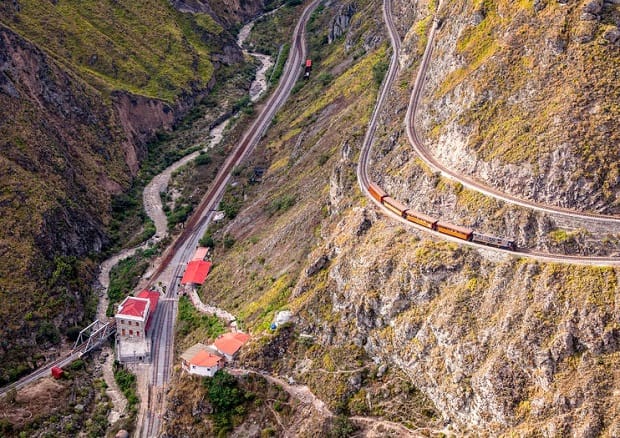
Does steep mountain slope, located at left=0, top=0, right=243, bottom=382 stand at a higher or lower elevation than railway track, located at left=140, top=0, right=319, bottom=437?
higher

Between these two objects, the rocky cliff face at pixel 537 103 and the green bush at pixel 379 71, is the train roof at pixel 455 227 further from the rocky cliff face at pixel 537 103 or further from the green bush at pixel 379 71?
the green bush at pixel 379 71

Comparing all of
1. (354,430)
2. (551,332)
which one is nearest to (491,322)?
(551,332)

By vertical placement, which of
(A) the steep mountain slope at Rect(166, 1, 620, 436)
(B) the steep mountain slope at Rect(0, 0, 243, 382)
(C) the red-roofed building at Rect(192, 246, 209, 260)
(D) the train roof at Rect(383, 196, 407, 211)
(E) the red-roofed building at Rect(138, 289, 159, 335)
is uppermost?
(B) the steep mountain slope at Rect(0, 0, 243, 382)

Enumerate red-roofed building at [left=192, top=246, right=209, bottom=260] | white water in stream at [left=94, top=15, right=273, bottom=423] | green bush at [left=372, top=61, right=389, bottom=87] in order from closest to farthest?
white water in stream at [left=94, top=15, right=273, bottom=423]
red-roofed building at [left=192, top=246, right=209, bottom=260]
green bush at [left=372, top=61, right=389, bottom=87]

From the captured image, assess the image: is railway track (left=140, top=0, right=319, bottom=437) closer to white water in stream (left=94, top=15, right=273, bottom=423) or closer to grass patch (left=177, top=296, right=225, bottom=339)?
grass patch (left=177, top=296, right=225, bottom=339)

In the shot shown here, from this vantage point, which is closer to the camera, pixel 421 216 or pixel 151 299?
pixel 421 216

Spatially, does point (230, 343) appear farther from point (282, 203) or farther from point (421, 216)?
point (282, 203)

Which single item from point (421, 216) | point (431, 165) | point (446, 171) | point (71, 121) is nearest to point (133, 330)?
point (421, 216)

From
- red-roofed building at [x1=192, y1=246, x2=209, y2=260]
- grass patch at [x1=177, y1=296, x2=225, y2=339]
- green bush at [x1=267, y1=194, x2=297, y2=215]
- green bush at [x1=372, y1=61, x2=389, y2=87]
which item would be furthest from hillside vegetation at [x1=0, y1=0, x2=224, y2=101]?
grass patch at [x1=177, y1=296, x2=225, y2=339]
